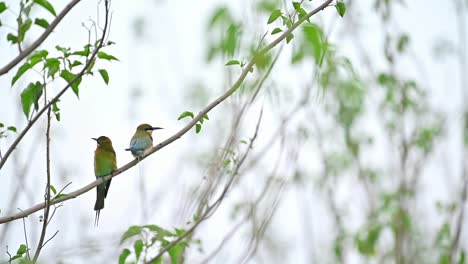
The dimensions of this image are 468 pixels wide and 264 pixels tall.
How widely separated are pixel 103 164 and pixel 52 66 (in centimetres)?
96

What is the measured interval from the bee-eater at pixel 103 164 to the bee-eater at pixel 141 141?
17cm

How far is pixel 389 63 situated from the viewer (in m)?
4.86

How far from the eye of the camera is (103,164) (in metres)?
2.89

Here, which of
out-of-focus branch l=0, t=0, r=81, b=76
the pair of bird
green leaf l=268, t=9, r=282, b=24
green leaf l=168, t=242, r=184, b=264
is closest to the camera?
out-of-focus branch l=0, t=0, r=81, b=76

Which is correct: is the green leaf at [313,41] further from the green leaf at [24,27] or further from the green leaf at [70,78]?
the green leaf at [24,27]

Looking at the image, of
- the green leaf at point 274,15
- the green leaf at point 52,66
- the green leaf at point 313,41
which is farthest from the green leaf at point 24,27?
the green leaf at point 313,41

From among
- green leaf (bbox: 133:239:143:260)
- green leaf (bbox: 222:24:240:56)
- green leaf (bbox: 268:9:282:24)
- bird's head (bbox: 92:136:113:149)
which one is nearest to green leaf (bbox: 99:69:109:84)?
green leaf (bbox: 222:24:240:56)

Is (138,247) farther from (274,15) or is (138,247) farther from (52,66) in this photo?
(274,15)

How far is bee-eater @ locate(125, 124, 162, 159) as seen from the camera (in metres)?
2.63

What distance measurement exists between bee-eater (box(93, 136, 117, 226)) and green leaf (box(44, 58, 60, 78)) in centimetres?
89

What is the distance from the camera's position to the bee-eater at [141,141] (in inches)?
104

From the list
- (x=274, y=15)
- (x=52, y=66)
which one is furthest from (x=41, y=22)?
(x=274, y=15)

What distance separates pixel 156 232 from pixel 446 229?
316 cm

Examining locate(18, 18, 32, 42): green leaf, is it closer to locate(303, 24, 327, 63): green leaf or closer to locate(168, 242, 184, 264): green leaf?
locate(303, 24, 327, 63): green leaf
